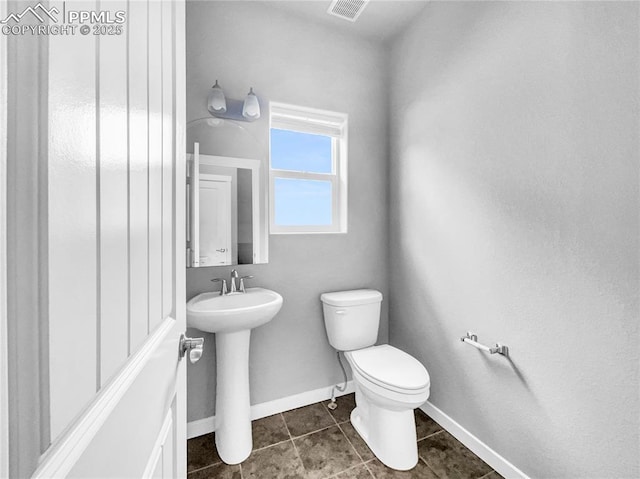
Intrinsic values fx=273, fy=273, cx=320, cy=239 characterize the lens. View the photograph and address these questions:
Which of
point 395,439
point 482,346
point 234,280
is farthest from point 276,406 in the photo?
point 482,346

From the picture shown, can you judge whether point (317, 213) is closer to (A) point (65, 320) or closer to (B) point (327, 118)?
(B) point (327, 118)

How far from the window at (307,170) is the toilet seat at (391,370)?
83 centimetres

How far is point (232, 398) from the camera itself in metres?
1.45

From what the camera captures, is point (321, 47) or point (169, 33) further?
point (321, 47)

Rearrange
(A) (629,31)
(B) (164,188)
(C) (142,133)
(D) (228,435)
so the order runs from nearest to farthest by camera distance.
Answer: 1. (C) (142,133)
2. (B) (164,188)
3. (A) (629,31)
4. (D) (228,435)

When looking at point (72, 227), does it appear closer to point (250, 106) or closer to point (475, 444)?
point (250, 106)

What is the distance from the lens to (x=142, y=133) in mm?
461

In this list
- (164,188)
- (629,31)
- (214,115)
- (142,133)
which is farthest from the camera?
(214,115)

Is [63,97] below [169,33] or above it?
below

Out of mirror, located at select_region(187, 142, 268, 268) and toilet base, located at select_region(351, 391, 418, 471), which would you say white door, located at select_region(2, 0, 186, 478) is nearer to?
mirror, located at select_region(187, 142, 268, 268)

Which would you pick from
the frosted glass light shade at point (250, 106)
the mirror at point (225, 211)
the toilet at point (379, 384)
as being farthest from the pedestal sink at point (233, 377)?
the frosted glass light shade at point (250, 106)

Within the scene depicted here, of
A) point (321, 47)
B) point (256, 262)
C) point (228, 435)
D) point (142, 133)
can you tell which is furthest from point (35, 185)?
point (321, 47)

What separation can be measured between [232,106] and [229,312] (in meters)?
1.20

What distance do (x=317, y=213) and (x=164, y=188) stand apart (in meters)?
1.42
